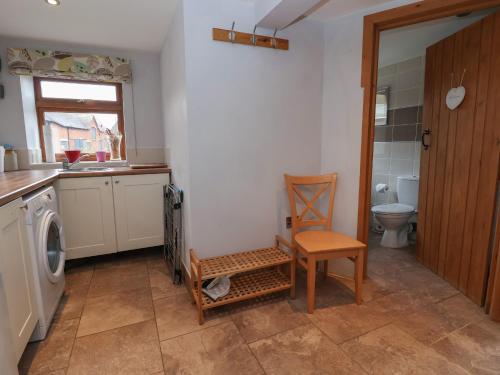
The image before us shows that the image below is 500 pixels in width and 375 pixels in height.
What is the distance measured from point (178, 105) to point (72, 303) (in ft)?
5.51

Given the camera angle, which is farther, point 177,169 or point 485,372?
point 177,169

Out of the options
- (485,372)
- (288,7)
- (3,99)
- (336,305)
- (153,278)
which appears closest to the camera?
(485,372)

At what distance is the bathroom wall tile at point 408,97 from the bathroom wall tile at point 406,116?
0.05 m

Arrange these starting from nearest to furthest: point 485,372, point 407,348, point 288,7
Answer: point 485,372 → point 407,348 → point 288,7

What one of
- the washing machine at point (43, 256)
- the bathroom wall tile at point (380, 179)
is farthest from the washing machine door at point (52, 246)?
the bathroom wall tile at point (380, 179)

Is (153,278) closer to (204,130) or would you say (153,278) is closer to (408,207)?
(204,130)

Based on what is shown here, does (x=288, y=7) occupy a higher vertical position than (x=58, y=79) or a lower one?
higher

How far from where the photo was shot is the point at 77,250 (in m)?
2.54

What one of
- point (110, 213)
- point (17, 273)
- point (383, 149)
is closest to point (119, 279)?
point (110, 213)

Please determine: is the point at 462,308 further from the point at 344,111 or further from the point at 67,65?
the point at 67,65

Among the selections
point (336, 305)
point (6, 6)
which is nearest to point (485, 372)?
point (336, 305)

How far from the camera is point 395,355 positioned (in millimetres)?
1485

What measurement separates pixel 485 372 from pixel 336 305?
0.82 metres

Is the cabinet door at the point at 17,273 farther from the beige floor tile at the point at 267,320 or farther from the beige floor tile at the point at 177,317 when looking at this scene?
the beige floor tile at the point at 267,320
